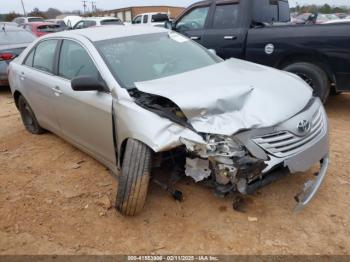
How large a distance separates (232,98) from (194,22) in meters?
4.40

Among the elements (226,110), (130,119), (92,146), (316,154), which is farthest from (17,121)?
(316,154)

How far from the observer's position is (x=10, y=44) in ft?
26.2

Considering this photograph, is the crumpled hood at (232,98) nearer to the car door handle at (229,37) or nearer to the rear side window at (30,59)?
the rear side window at (30,59)

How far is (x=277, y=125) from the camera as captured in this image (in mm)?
2678

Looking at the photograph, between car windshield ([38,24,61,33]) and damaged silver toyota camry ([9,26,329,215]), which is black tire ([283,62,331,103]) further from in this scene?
car windshield ([38,24,61,33])

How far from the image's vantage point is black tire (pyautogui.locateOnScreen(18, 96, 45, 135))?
198 inches

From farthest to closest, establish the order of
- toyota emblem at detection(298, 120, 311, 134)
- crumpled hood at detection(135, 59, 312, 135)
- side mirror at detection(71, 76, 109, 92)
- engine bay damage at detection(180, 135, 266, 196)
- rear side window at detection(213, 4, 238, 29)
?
rear side window at detection(213, 4, 238, 29) < side mirror at detection(71, 76, 109, 92) < toyota emblem at detection(298, 120, 311, 134) < crumpled hood at detection(135, 59, 312, 135) < engine bay damage at detection(180, 135, 266, 196)

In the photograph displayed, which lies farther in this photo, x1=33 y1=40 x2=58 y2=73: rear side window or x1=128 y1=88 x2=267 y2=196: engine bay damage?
x1=33 y1=40 x2=58 y2=73: rear side window

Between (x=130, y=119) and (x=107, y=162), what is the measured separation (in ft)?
2.63

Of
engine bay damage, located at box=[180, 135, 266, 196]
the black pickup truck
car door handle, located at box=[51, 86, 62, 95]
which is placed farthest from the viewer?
the black pickup truck

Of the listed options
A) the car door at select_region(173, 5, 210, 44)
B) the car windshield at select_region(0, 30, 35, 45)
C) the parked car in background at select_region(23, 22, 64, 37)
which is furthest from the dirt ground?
the parked car in background at select_region(23, 22, 64, 37)

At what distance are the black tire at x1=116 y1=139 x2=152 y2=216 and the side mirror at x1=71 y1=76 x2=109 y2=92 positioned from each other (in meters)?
0.63

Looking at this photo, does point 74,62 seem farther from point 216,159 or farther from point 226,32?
point 226,32

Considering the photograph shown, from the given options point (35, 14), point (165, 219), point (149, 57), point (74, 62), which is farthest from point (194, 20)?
point (35, 14)
